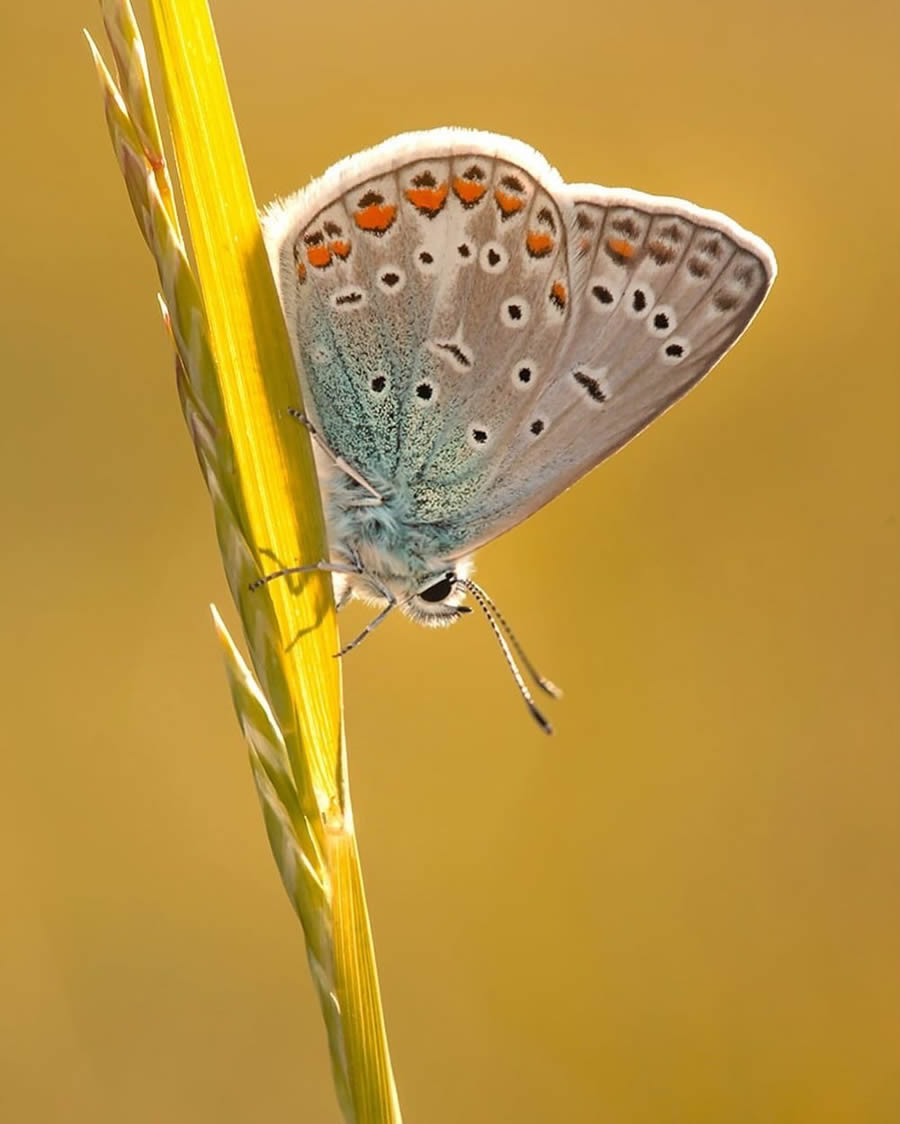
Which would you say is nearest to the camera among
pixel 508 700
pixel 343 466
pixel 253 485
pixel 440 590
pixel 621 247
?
pixel 253 485

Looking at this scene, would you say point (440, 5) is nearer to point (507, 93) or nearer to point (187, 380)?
point (507, 93)

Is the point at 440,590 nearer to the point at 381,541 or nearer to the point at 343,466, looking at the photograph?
the point at 381,541

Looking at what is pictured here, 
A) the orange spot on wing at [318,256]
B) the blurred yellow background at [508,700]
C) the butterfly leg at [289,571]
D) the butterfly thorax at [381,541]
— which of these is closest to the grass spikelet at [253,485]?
the butterfly leg at [289,571]

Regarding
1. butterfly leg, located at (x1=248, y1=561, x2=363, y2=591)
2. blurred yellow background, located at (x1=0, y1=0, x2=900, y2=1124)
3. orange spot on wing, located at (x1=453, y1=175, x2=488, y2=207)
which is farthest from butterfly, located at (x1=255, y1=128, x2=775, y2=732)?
blurred yellow background, located at (x1=0, y1=0, x2=900, y2=1124)

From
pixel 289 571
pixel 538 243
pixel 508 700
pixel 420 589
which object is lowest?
pixel 289 571

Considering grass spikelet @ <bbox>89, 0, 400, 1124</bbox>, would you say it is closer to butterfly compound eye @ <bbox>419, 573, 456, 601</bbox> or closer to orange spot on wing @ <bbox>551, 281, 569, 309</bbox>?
orange spot on wing @ <bbox>551, 281, 569, 309</bbox>

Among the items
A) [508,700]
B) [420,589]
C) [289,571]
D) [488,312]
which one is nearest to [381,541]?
[420,589]
